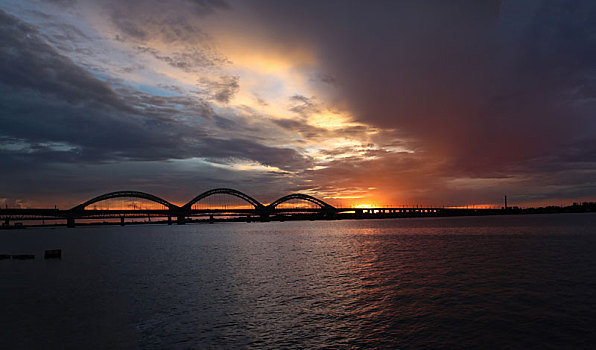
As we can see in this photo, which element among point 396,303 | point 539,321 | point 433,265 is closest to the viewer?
point 539,321

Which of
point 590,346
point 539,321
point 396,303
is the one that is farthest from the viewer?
point 396,303

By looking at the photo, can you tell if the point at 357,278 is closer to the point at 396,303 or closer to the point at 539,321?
the point at 396,303

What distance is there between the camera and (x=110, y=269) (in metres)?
36.6

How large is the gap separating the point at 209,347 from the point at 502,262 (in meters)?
30.8

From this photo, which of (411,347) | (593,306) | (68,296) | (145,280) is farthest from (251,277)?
(593,306)

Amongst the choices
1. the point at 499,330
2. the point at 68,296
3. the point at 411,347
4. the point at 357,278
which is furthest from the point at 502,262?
the point at 68,296

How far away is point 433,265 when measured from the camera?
111 feet

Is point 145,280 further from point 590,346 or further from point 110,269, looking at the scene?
point 590,346

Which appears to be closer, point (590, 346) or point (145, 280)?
point (590, 346)

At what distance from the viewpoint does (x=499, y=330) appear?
15094mm

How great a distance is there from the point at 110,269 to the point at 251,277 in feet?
53.9

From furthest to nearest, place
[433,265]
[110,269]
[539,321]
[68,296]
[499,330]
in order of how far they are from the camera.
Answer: [110,269] < [433,265] < [68,296] < [539,321] < [499,330]

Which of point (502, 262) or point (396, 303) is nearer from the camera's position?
point (396, 303)

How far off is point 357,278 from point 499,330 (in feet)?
44.7
